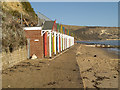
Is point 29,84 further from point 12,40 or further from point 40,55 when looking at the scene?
point 40,55

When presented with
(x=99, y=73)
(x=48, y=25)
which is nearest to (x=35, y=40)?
(x=48, y=25)

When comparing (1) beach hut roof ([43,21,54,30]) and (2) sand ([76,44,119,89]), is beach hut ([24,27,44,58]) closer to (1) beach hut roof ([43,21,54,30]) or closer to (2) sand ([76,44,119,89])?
(1) beach hut roof ([43,21,54,30])

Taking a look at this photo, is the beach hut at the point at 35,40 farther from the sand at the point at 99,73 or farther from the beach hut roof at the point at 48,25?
the sand at the point at 99,73

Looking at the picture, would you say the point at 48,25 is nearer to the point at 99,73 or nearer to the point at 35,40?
the point at 35,40

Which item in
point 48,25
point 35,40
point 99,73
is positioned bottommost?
point 99,73

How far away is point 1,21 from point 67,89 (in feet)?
24.2

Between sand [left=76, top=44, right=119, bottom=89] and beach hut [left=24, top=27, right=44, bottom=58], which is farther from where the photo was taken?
beach hut [left=24, top=27, right=44, bottom=58]

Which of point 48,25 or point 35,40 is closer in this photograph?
point 35,40

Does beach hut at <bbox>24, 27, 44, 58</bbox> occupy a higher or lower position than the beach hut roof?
lower

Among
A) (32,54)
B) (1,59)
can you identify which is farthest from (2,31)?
(32,54)

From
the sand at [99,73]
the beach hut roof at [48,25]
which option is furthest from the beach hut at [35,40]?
the sand at [99,73]

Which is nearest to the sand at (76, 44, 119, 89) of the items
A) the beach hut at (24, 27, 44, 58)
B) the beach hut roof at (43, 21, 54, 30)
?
the beach hut at (24, 27, 44, 58)

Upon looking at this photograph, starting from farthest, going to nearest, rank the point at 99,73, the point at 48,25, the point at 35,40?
1. the point at 48,25
2. the point at 35,40
3. the point at 99,73

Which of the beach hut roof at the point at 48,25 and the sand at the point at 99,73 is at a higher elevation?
the beach hut roof at the point at 48,25
